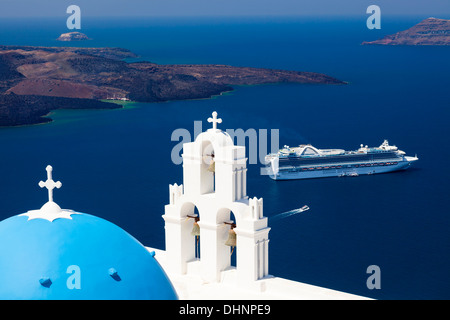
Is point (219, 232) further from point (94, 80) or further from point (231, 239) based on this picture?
point (94, 80)

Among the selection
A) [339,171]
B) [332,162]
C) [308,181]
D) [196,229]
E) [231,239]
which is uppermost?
[196,229]

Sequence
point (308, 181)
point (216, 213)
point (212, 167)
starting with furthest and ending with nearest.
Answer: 1. point (308, 181)
2. point (212, 167)
3. point (216, 213)

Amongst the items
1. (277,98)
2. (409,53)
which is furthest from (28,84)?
(409,53)

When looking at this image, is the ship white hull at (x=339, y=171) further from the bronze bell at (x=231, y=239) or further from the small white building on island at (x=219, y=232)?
the bronze bell at (x=231, y=239)

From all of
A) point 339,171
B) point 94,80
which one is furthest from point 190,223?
point 94,80

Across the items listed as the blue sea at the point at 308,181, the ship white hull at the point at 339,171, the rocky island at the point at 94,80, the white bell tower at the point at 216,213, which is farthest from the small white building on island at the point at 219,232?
the rocky island at the point at 94,80

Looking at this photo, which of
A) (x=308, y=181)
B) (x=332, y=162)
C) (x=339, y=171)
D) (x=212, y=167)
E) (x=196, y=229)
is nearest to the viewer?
(x=212, y=167)

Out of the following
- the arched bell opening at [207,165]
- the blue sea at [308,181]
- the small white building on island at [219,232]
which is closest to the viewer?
the small white building on island at [219,232]
